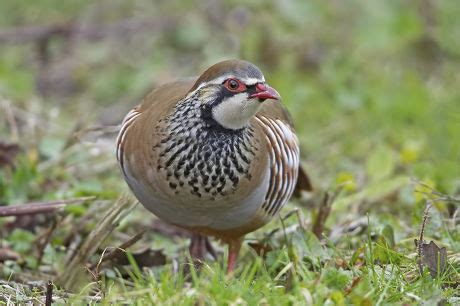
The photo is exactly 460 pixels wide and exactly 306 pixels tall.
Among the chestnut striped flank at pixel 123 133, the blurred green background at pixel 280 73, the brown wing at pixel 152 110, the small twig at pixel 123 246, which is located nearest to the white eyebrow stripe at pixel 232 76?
the brown wing at pixel 152 110

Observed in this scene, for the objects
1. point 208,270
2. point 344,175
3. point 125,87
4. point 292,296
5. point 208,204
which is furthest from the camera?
point 125,87

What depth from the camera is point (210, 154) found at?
3.56 meters

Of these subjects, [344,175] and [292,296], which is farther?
[344,175]

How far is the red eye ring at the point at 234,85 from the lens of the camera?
3490 millimetres

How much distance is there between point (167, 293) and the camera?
2.95 meters

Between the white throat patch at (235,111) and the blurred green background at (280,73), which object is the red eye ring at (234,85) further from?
the blurred green background at (280,73)

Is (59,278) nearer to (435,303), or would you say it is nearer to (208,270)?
(208,270)

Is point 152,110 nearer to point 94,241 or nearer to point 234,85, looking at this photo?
point 234,85

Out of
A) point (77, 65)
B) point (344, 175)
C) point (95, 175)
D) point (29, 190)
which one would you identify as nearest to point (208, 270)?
point (344, 175)

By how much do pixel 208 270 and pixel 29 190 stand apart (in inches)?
70.7

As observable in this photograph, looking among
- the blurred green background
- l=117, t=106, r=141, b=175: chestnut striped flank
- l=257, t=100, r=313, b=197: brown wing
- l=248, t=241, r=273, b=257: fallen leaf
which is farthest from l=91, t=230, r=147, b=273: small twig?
the blurred green background

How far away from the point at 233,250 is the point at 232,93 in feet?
2.79

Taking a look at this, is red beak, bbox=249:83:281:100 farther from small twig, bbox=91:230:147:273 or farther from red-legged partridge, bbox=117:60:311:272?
small twig, bbox=91:230:147:273

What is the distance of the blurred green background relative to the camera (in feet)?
17.7
